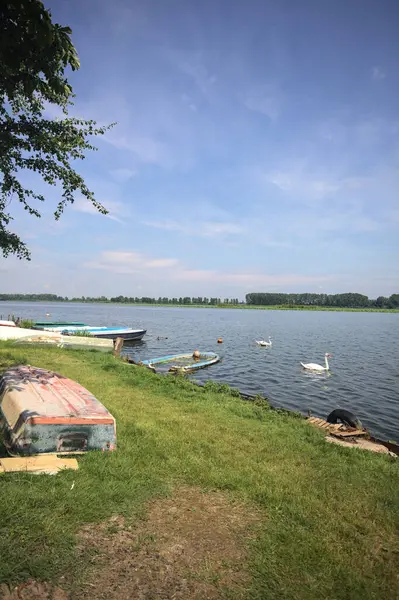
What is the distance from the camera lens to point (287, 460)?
22.9ft

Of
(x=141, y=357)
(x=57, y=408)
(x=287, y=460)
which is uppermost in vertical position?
(x=57, y=408)

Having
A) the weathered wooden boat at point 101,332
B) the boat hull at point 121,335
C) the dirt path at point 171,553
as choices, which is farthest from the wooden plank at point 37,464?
the boat hull at point 121,335

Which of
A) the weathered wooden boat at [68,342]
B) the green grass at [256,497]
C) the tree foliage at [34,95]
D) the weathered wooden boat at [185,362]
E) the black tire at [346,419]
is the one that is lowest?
the weathered wooden boat at [185,362]

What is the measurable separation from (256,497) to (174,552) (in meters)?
1.78

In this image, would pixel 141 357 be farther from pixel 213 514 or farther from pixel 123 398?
pixel 213 514

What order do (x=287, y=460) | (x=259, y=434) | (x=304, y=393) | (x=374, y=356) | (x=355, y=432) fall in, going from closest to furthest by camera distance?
(x=287, y=460) → (x=259, y=434) → (x=355, y=432) → (x=304, y=393) → (x=374, y=356)

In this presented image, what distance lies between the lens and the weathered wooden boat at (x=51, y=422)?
5918 millimetres

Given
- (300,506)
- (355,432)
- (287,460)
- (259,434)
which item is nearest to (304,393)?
(355,432)

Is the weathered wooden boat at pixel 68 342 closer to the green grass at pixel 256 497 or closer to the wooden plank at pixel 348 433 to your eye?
the green grass at pixel 256 497

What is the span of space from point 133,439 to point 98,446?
3.36 feet

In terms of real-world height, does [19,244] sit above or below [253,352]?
above

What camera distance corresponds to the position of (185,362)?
26.5 metres

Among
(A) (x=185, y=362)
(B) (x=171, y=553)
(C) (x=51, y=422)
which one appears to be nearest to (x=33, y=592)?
(B) (x=171, y=553)

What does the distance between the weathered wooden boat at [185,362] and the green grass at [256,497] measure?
563 inches
